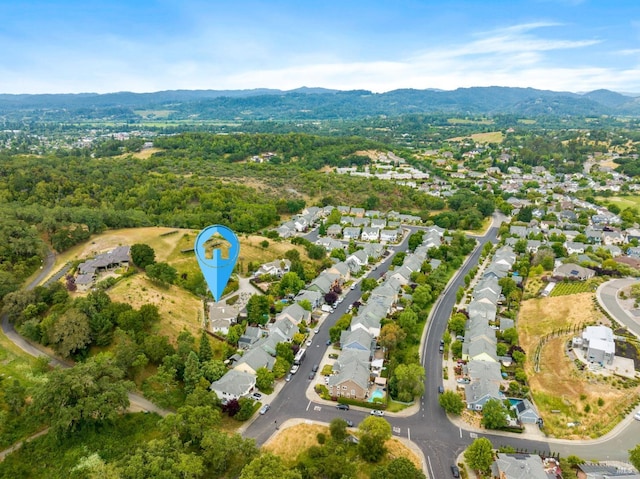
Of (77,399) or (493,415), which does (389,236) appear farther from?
(77,399)

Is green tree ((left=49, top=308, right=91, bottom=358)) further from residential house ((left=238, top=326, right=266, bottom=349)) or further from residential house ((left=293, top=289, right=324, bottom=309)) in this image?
residential house ((left=293, top=289, right=324, bottom=309))

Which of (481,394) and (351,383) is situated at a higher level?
(351,383)

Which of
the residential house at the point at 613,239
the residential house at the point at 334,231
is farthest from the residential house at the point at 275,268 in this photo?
the residential house at the point at 613,239

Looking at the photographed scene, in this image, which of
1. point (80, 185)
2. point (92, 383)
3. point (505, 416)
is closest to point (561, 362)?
point (505, 416)

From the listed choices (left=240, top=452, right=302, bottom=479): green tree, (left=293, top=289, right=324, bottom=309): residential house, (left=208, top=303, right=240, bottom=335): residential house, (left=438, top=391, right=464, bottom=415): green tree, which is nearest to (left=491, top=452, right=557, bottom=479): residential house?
(left=438, top=391, right=464, bottom=415): green tree

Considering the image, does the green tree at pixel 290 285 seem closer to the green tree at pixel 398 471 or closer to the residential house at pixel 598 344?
the green tree at pixel 398 471

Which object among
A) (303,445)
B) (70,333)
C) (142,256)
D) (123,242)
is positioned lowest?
(303,445)

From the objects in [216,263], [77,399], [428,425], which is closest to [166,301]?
[216,263]
